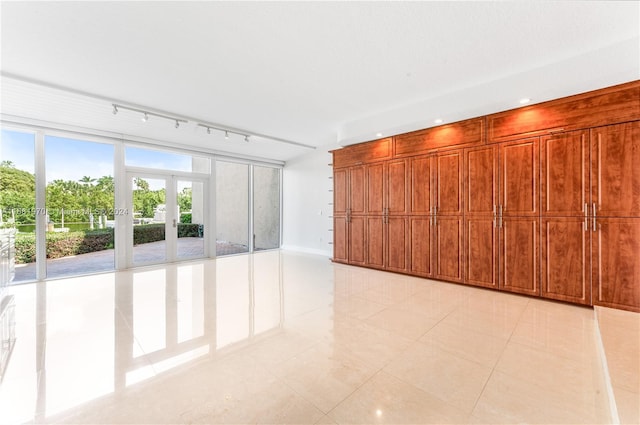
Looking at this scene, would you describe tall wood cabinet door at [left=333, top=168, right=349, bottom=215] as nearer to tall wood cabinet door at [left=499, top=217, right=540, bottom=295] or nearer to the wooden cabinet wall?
the wooden cabinet wall

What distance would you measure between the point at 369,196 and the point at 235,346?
422 cm

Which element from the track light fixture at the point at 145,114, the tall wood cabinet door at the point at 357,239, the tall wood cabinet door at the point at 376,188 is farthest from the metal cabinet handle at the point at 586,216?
the track light fixture at the point at 145,114

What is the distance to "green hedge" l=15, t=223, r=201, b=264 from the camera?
509 cm

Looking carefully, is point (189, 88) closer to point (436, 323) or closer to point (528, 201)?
point (436, 323)

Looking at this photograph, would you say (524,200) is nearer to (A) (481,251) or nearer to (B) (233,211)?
(A) (481,251)

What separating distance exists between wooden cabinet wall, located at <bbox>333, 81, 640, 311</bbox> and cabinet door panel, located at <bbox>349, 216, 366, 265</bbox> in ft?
0.89

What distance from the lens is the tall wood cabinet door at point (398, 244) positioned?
17.6 ft

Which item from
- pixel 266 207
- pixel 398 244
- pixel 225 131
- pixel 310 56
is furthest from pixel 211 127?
pixel 398 244

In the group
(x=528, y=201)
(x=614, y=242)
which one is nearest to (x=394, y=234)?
(x=528, y=201)

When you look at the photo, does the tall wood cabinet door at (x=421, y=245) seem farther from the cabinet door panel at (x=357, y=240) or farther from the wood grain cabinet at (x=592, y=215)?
the wood grain cabinet at (x=592, y=215)

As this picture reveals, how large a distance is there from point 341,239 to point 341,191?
3.81ft

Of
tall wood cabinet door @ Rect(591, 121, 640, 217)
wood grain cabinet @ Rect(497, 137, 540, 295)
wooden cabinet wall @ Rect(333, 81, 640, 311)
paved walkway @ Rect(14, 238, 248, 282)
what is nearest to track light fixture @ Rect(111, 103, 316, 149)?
wooden cabinet wall @ Rect(333, 81, 640, 311)

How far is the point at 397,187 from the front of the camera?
5.51 m

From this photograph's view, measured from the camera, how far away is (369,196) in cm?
600
